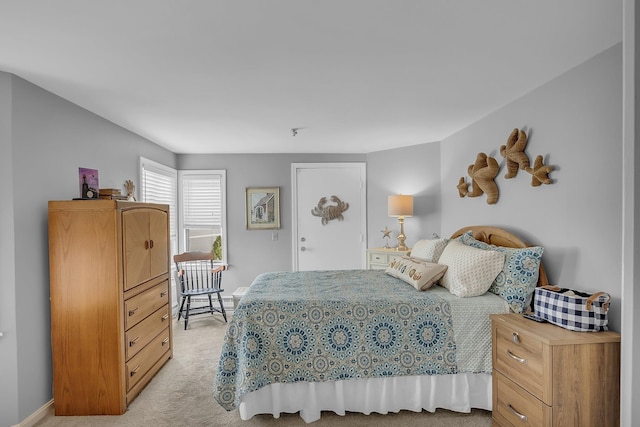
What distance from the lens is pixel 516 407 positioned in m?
2.10

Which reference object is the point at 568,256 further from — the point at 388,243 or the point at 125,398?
the point at 125,398

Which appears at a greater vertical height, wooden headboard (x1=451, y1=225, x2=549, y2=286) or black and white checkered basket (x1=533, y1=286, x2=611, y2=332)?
wooden headboard (x1=451, y1=225, x2=549, y2=286)

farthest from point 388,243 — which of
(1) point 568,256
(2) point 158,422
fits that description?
(2) point 158,422

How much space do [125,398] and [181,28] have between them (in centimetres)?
253

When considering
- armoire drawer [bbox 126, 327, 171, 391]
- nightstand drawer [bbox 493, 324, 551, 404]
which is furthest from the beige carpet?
nightstand drawer [bbox 493, 324, 551, 404]

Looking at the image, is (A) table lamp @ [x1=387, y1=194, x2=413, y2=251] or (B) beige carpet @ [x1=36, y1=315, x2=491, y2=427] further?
(A) table lamp @ [x1=387, y1=194, x2=413, y2=251]

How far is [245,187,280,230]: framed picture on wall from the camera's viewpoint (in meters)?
5.37

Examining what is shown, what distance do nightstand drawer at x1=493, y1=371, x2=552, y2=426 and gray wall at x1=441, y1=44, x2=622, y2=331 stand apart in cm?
66

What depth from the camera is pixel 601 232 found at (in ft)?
6.99

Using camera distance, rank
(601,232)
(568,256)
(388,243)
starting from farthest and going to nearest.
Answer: (388,243) → (568,256) → (601,232)

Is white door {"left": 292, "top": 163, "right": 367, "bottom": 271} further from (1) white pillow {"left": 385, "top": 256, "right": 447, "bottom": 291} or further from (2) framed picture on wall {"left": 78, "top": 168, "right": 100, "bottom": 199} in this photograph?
(2) framed picture on wall {"left": 78, "top": 168, "right": 100, "bottom": 199}

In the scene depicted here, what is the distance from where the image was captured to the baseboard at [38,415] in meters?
2.33

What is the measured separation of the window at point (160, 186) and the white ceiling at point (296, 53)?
93 centimetres

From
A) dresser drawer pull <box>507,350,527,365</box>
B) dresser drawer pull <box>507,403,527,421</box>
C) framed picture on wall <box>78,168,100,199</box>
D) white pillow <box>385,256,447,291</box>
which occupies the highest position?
framed picture on wall <box>78,168,100,199</box>
